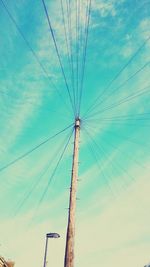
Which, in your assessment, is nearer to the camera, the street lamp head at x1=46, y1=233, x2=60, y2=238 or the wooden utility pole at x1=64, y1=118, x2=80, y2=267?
the wooden utility pole at x1=64, y1=118, x2=80, y2=267

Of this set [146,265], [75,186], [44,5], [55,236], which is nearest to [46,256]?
[55,236]

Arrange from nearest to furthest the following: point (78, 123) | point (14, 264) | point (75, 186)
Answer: point (75, 186), point (78, 123), point (14, 264)

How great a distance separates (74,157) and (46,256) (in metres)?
9.43

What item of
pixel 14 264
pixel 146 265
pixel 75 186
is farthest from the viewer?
pixel 146 265

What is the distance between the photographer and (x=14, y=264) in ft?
104

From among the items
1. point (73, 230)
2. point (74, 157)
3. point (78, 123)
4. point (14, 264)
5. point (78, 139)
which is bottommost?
point (14, 264)

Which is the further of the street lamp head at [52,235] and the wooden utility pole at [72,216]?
the street lamp head at [52,235]

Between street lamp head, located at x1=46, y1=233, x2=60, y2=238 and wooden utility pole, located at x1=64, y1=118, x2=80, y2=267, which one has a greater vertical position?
wooden utility pole, located at x1=64, y1=118, x2=80, y2=267

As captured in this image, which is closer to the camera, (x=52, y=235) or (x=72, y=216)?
(x=72, y=216)

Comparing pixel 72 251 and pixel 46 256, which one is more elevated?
pixel 72 251

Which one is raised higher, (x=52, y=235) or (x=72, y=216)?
(x=72, y=216)

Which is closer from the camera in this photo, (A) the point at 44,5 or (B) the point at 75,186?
(A) the point at 44,5

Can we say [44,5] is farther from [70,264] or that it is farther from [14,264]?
[14,264]

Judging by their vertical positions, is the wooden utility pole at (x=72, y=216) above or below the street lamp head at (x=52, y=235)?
above
